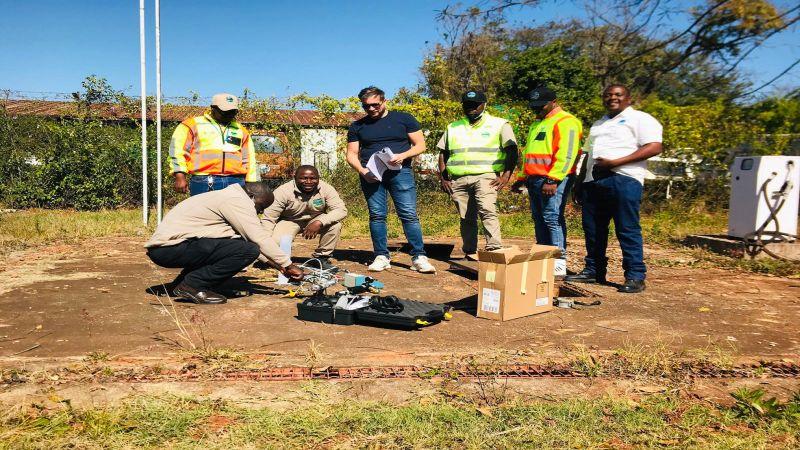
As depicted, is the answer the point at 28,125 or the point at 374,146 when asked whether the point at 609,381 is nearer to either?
the point at 374,146

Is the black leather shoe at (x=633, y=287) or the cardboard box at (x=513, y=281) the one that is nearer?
the cardboard box at (x=513, y=281)

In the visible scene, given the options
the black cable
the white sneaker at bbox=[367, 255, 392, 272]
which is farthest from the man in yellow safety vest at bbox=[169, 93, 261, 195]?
the black cable

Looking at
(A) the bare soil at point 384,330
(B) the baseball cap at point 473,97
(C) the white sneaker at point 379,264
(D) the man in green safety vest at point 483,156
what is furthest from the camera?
(C) the white sneaker at point 379,264

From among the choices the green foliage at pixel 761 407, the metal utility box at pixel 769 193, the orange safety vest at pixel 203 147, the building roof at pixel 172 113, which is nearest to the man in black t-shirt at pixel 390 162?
the orange safety vest at pixel 203 147

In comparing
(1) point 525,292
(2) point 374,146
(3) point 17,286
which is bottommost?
(3) point 17,286

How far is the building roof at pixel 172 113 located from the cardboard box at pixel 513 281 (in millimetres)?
7794

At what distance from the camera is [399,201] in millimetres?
6484

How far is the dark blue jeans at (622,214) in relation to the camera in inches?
221

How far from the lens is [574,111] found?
12.1m

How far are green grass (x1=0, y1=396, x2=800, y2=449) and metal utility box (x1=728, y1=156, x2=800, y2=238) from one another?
5.64 metres

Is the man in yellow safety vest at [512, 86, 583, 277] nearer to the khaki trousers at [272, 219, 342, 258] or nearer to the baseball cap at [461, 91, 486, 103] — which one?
the baseball cap at [461, 91, 486, 103]

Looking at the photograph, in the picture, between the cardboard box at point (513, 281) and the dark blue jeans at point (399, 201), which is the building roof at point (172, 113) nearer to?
the dark blue jeans at point (399, 201)

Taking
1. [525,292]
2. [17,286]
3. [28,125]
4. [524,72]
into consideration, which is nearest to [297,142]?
[28,125]

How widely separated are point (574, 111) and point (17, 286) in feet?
32.2
